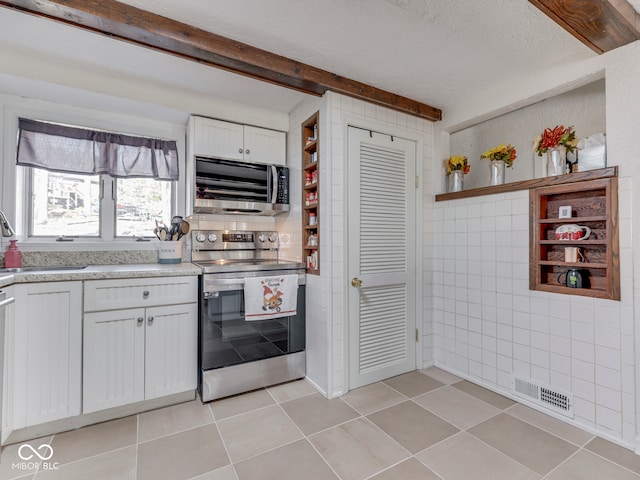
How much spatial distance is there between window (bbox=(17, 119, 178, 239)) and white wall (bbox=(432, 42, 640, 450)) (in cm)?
252

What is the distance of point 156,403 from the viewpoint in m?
2.07

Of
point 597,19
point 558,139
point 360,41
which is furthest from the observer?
point 558,139

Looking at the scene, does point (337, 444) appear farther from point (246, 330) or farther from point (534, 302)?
point (534, 302)

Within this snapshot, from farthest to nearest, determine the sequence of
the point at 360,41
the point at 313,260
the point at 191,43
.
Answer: the point at 313,260
the point at 360,41
the point at 191,43

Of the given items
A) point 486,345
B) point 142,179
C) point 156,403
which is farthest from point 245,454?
point 142,179

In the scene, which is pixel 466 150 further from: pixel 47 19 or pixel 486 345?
pixel 47 19

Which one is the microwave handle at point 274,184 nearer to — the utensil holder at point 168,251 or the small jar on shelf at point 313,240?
the small jar on shelf at point 313,240

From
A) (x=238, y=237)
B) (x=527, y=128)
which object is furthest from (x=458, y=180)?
(x=238, y=237)

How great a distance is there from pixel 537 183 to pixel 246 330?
2.25 meters

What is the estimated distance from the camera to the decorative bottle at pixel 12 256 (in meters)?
2.13

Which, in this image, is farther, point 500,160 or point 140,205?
point 140,205

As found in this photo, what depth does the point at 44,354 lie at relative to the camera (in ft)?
5.83

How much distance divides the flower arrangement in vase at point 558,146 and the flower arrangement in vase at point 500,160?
0.27 m

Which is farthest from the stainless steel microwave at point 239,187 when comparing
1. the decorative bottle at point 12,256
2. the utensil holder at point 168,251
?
the decorative bottle at point 12,256
